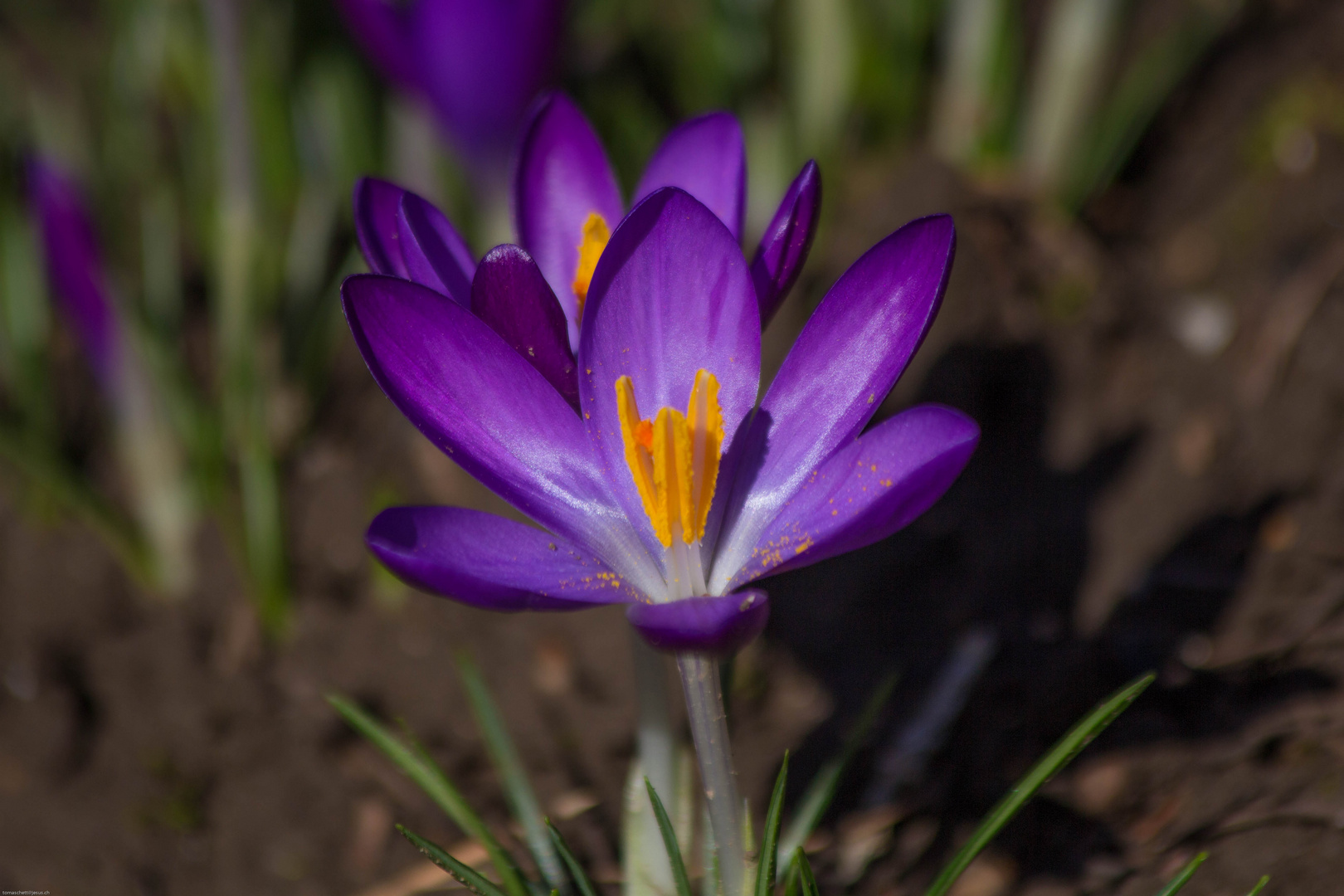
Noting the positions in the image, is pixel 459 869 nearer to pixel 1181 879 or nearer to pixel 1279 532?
pixel 1181 879

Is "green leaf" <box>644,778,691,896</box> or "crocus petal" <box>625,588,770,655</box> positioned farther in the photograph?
"green leaf" <box>644,778,691,896</box>

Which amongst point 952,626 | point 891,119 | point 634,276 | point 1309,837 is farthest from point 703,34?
point 1309,837

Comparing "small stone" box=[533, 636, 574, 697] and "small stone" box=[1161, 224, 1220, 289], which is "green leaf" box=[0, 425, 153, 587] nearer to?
"small stone" box=[533, 636, 574, 697]

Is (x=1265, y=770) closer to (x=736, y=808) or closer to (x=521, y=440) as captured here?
(x=736, y=808)

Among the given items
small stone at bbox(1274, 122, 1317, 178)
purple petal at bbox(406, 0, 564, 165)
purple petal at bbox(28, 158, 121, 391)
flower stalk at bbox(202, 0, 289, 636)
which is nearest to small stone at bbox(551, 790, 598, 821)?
flower stalk at bbox(202, 0, 289, 636)

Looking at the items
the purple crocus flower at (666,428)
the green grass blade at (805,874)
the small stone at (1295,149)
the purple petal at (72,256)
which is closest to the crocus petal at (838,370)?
the purple crocus flower at (666,428)

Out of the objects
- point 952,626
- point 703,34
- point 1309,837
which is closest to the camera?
point 1309,837

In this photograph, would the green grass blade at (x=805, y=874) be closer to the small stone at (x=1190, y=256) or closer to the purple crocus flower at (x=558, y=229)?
the purple crocus flower at (x=558, y=229)
